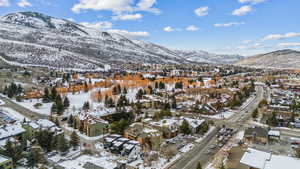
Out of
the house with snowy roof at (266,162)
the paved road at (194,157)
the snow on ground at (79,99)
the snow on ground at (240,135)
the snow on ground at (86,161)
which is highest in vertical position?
the snow on ground at (79,99)

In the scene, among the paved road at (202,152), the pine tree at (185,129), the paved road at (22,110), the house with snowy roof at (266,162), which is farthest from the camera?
the paved road at (22,110)

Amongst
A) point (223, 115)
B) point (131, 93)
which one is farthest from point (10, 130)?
point (131, 93)

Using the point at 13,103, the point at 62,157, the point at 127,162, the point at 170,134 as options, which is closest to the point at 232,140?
the point at 170,134

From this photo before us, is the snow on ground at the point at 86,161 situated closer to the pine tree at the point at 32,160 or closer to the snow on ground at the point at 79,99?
the pine tree at the point at 32,160

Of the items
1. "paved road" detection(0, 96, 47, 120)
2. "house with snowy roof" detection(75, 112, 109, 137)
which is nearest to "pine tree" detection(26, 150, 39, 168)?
"house with snowy roof" detection(75, 112, 109, 137)

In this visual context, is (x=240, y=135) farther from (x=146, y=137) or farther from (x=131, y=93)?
(x=131, y=93)

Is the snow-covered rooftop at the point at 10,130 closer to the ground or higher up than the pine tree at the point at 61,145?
higher up

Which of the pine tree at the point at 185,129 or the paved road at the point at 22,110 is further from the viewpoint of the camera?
the paved road at the point at 22,110

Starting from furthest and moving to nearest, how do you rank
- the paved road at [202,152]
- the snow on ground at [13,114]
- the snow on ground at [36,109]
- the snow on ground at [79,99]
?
the snow on ground at [79,99]
the snow on ground at [36,109]
the snow on ground at [13,114]
the paved road at [202,152]

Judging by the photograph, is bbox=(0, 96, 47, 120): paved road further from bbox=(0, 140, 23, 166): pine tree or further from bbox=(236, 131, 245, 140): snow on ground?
bbox=(236, 131, 245, 140): snow on ground

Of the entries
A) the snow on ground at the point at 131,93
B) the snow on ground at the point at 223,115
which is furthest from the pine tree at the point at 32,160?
the snow on ground at the point at 131,93
